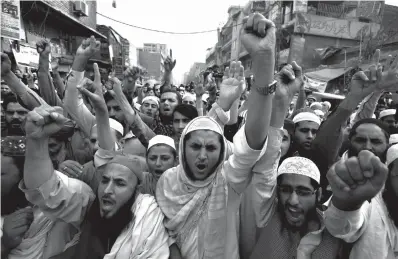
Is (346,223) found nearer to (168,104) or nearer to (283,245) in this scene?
(283,245)

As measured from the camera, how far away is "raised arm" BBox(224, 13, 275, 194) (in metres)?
1.50

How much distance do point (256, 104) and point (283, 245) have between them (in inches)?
31.8

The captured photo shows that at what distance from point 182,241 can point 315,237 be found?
0.80 meters

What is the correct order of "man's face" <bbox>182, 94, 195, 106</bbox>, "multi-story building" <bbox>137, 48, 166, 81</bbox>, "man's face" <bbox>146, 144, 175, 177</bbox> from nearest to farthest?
"man's face" <bbox>146, 144, 175, 177</bbox> < "man's face" <bbox>182, 94, 195, 106</bbox> < "multi-story building" <bbox>137, 48, 166, 81</bbox>

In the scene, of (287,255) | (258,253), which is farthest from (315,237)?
(258,253)

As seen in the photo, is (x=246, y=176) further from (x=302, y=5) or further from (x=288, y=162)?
(x=302, y=5)

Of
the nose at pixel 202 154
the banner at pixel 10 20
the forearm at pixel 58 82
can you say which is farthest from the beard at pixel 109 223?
the banner at pixel 10 20

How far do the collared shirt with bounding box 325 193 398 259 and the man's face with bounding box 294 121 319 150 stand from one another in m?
1.68

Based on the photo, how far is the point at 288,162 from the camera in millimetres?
1856

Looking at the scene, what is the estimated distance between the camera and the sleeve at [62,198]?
5.60 ft

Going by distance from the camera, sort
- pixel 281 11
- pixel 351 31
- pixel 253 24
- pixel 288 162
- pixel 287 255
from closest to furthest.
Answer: pixel 253 24 < pixel 287 255 < pixel 288 162 < pixel 351 31 < pixel 281 11

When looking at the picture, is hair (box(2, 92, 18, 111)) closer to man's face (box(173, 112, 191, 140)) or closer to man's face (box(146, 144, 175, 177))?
man's face (box(173, 112, 191, 140))

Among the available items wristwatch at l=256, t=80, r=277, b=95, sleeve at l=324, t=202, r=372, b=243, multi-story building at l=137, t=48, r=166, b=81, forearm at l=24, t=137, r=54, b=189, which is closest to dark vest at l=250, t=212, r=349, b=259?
sleeve at l=324, t=202, r=372, b=243

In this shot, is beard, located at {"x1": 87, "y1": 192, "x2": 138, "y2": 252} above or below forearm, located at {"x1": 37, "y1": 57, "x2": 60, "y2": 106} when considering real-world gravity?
below
